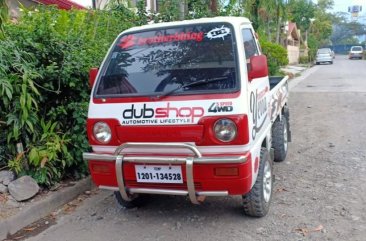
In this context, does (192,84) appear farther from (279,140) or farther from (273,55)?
(273,55)

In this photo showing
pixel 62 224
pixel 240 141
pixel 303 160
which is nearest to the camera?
pixel 240 141

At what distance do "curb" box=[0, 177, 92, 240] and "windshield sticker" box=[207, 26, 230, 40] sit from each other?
2471mm

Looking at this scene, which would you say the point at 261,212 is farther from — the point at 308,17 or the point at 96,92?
the point at 308,17

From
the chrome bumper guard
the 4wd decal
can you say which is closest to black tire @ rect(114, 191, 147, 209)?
the chrome bumper guard

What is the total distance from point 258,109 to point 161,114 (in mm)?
1046

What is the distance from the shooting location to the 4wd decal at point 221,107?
349cm

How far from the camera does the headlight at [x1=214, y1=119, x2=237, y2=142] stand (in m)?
3.49

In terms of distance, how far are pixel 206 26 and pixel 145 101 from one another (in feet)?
3.39

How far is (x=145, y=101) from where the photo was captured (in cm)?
373

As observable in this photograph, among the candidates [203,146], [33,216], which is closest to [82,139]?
[33,216]

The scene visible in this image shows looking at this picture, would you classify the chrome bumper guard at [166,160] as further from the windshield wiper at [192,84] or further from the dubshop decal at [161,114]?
the windshield wiper at [192,84]

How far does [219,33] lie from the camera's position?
4.04 m

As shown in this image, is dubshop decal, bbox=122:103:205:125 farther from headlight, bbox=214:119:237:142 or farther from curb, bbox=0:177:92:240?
curb, bbox=0:177:92:240

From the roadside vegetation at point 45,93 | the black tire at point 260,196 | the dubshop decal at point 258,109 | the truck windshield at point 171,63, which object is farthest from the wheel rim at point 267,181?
the roadside vegetation at point 45,93
